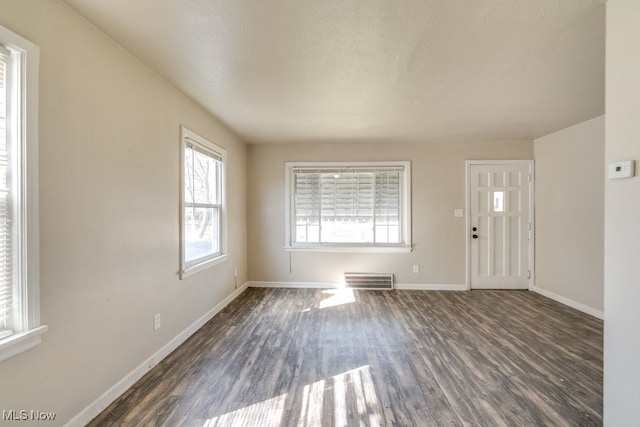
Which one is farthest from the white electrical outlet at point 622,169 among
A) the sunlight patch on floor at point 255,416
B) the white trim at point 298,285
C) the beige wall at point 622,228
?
the white trim at point 298,285

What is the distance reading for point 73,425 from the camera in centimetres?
155

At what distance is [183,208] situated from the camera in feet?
8.88

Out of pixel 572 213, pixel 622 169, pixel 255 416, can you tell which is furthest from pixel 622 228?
pixel 572 213

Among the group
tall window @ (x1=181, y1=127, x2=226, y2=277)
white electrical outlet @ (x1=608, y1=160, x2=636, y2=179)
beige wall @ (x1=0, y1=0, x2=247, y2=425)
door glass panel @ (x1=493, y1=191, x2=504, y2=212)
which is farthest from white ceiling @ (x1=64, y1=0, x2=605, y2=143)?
door glass panel @ (x1=493, y1=191, x2=504, y2=212)

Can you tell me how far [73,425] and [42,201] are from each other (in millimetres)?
1268

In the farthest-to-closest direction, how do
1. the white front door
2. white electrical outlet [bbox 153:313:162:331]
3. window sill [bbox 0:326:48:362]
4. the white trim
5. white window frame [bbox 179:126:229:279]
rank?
the white trim → the white front door → white window frame [bbox 179:126:229:279] → white electrical outlet [bbox 153:313:162:331] → window sill [bbox 0:326:48:362]

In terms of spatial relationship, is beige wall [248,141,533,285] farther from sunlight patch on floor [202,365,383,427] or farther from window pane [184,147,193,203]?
sunlight patch on floor [202,365,383,427]

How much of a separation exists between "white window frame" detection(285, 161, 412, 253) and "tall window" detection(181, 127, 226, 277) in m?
1.21

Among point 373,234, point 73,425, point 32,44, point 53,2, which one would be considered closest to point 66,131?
point 32,44

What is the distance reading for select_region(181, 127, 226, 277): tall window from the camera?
111 inches

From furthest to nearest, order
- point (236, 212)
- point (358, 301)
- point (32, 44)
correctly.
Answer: point (236, 212) → point (358, 301) → point (32, 44)

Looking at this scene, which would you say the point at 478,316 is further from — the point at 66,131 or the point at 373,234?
the point at 66,131

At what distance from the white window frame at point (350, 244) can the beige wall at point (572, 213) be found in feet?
6.30

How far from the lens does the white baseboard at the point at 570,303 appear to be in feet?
10.7
